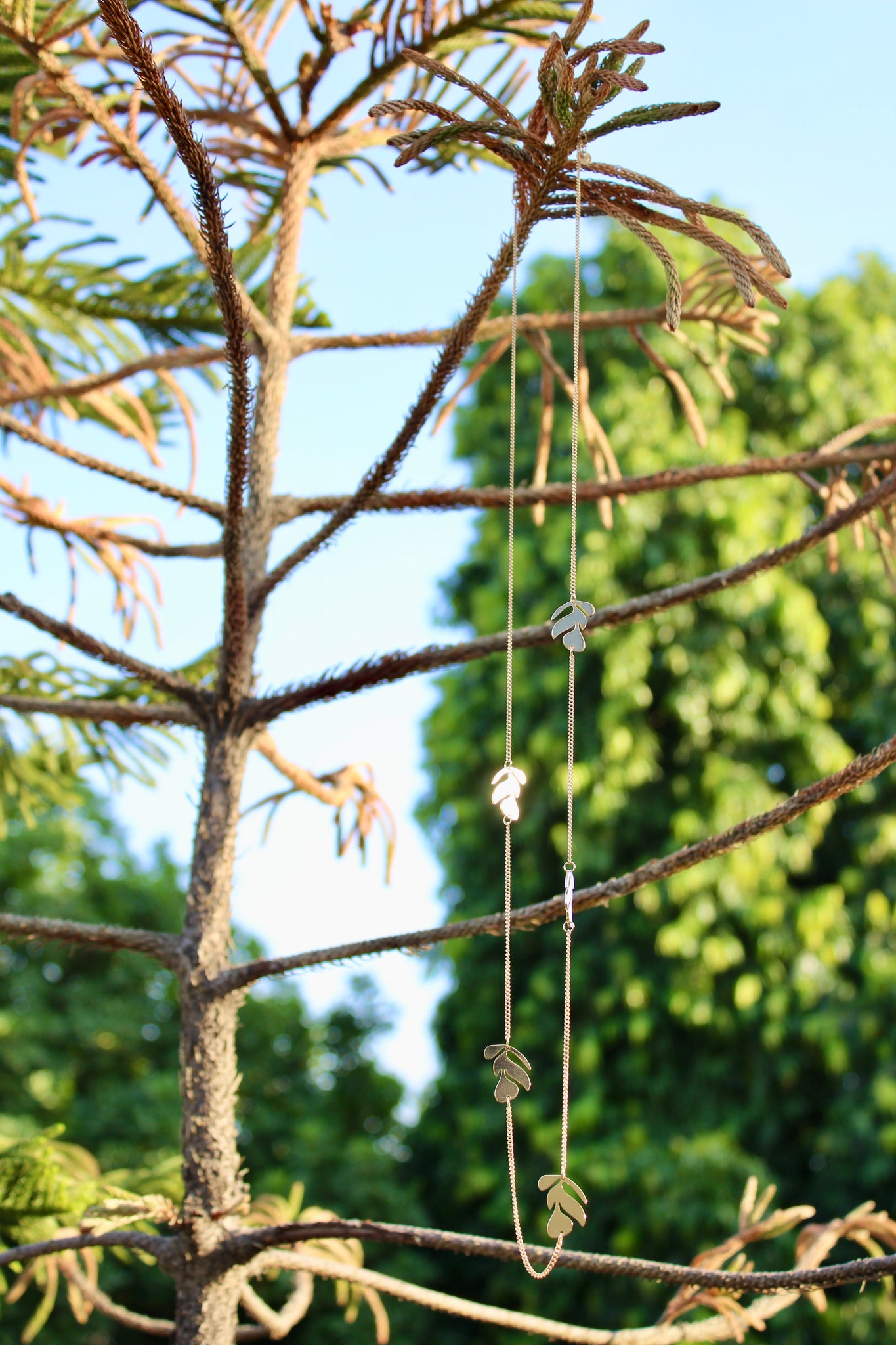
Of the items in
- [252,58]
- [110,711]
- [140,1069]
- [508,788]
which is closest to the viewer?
[508,788]

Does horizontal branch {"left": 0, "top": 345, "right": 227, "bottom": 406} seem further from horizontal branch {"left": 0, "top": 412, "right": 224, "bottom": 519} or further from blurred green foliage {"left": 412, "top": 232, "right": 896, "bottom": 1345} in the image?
blurred green foliage {"left": 412, "top": 232, "right": 896, "bottom": 1345}

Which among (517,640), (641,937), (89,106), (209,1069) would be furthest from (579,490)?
(641,937)

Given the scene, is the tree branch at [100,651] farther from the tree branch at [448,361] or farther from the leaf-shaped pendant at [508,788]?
the leaf-shaped pendant at [508,788]

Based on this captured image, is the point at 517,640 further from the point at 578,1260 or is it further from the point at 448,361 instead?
the point at 578,1260

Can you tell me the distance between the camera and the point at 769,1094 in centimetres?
585

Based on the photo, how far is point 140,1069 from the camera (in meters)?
7.55

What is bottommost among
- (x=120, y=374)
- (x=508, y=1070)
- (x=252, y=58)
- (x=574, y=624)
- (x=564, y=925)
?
(x=508, y=1070)

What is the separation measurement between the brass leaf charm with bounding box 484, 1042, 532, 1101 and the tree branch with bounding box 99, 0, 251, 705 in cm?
67

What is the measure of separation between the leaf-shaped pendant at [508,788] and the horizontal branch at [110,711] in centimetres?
55

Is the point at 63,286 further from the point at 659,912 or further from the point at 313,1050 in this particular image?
the point at 313,1050

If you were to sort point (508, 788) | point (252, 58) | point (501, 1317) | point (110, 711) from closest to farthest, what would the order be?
point (508, 788) → point (501, 1317) → point (110, 711) → point (252, 58)

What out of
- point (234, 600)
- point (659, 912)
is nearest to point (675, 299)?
point (234, 600)

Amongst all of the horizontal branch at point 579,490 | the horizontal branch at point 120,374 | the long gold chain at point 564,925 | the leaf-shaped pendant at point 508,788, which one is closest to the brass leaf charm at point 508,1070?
the long gold chain at point 564,925

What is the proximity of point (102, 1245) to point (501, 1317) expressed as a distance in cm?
54
